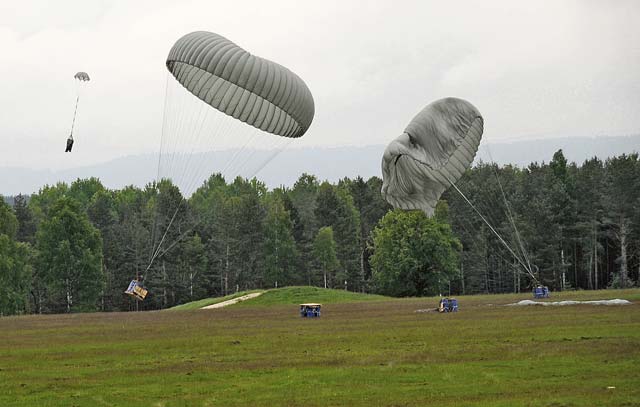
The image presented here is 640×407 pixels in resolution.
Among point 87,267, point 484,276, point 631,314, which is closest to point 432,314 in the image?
point 631,314

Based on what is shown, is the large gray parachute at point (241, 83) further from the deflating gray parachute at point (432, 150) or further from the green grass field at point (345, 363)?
the green grass field at point (345, 363)

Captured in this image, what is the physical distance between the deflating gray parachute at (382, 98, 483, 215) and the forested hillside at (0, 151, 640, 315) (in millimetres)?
31831

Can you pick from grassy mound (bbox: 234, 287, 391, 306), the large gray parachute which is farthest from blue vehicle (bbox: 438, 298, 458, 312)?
grassy mound (bbox: 234, 287, 391, 306)

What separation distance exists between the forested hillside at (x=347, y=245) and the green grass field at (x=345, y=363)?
43966 millimetres

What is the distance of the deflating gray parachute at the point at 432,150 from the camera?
43344 mm

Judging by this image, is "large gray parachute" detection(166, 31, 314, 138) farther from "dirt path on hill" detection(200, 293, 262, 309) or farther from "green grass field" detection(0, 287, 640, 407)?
"dirt path on hill" detection(200, 293, 262, 309)

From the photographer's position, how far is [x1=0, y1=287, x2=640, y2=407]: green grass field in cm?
1858

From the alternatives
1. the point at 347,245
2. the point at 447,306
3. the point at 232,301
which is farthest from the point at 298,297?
the point at 347,245

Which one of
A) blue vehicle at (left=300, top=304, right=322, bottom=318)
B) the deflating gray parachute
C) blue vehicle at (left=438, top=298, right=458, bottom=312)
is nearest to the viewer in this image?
the deflating gray parachute

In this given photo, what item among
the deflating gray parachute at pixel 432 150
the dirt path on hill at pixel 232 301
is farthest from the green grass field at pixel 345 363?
the dirt path on hill at pixel 232 301

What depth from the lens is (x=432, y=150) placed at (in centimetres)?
4366

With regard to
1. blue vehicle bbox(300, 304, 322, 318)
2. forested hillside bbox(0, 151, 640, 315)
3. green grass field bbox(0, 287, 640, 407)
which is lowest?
green grass field bbox(0, 287, 640, 407)

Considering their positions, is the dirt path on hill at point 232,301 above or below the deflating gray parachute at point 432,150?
below

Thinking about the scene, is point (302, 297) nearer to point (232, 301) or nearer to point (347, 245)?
point (232, 301)
